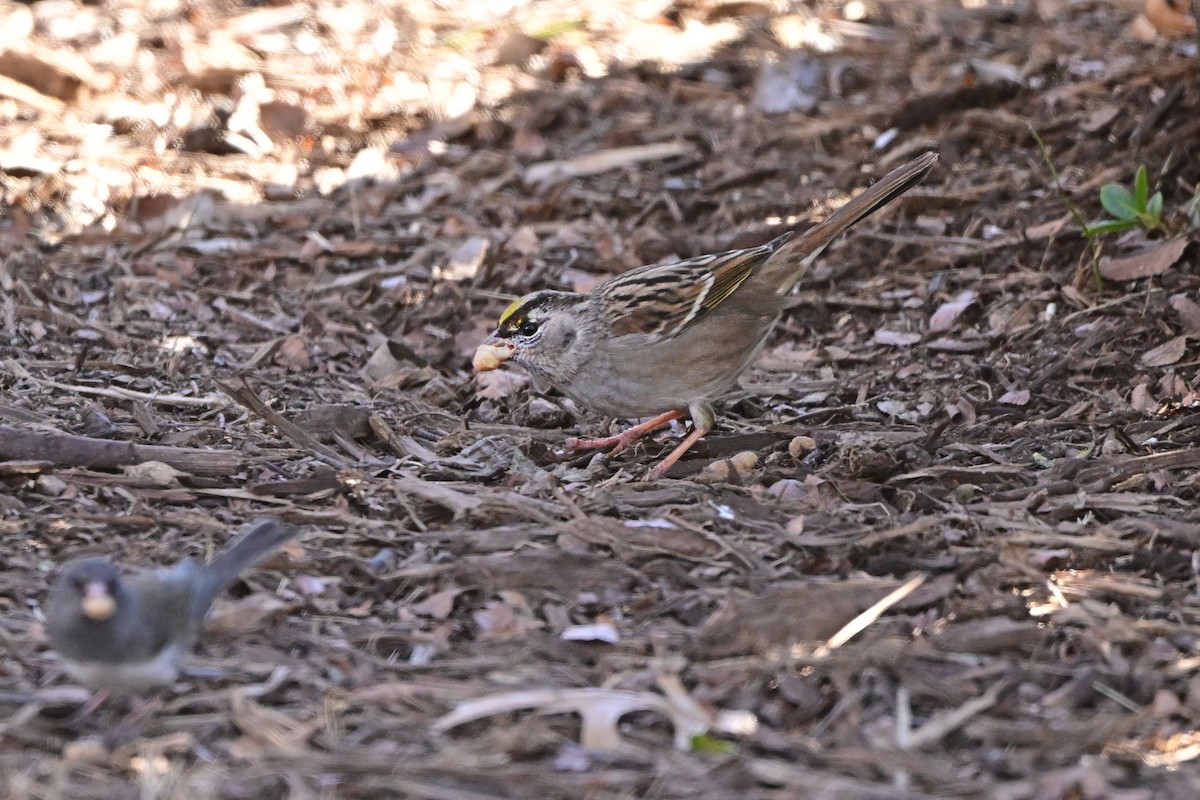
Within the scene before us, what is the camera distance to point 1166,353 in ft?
20.1

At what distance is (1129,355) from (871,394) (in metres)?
1.10

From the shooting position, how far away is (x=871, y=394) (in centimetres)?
646

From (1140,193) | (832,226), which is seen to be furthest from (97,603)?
(1140,193)

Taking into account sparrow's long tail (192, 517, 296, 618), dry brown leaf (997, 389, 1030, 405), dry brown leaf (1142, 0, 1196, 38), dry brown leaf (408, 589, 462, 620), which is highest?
sparrow's long tail (192, 517, 296, 618)

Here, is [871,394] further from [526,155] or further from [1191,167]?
[526,155]

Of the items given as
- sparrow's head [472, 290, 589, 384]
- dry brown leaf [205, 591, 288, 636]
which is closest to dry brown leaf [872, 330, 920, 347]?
sparrow's head [472, 290, 589, 384]

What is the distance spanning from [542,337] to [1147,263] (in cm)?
280

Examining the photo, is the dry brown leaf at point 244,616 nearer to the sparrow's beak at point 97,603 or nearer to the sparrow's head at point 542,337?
the sparrow's beak at point 97,603

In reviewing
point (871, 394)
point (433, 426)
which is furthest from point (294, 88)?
point (871, 394)

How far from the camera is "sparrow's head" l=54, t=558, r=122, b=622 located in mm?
3641

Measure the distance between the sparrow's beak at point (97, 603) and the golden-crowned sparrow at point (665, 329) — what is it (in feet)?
8.79

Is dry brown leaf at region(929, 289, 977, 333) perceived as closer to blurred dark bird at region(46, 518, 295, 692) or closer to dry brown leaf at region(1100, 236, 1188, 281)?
dry brown leaf at region(1100, 236, 1188, 281)

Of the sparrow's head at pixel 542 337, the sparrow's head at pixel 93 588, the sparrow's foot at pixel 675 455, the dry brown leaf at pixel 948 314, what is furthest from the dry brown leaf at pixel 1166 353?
the sparrow's head at pixel 93 588

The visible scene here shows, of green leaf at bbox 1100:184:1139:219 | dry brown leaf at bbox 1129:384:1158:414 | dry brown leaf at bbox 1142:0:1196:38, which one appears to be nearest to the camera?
dry brown leaf at bbox 1129:384:1158:414
